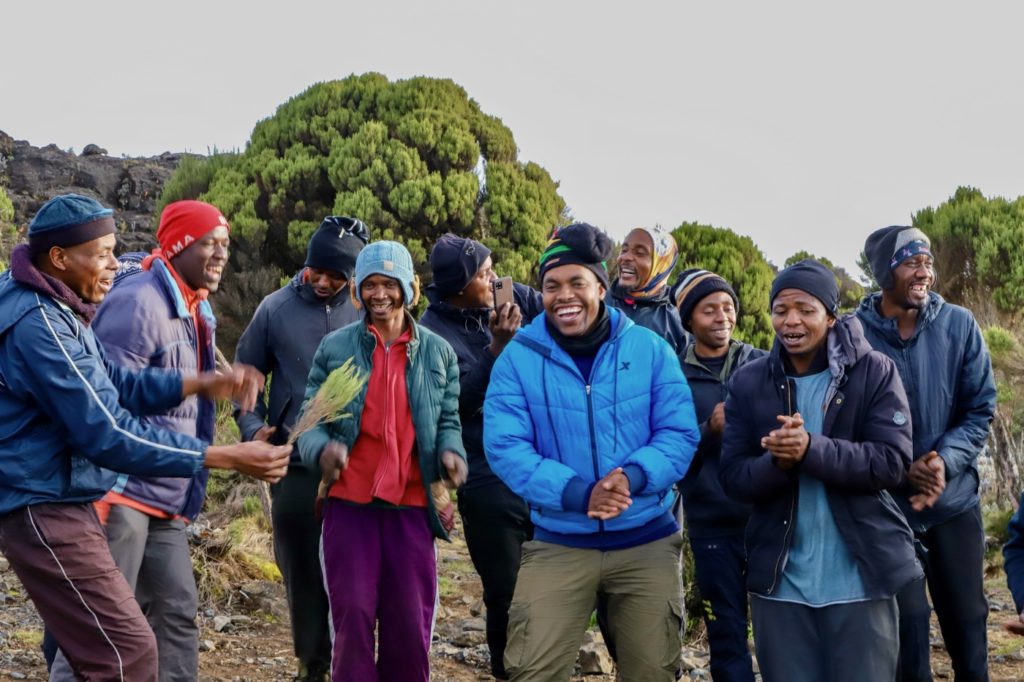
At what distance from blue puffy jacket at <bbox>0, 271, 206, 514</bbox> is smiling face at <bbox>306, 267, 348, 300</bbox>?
2.02 metres

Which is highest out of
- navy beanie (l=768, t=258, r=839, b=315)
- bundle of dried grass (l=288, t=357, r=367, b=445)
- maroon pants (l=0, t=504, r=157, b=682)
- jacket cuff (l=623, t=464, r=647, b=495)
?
navy beanie (l=768, t=258, r=839, b=315)

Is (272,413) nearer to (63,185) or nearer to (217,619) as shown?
(217,619)

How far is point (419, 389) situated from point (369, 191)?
838 centimetres

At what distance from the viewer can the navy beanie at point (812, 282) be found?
467 centimetres

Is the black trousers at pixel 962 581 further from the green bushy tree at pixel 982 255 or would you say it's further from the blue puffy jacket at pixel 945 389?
the green bushy tree at pixel 982 255

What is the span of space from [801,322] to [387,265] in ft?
6.17

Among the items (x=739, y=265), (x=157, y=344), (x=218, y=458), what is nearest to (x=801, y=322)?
(x=218, y=458)

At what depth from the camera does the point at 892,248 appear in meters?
5.42

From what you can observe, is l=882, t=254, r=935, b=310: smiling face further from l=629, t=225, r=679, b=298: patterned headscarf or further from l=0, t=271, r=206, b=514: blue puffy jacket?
l=0, t=271, r=206, b=514: blue puffy jacket

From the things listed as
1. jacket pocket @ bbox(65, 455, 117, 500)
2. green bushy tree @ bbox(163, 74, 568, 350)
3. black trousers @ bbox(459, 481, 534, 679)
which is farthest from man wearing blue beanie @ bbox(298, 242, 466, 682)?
green bushy tree @ bbox(163, 74, 568, 350)

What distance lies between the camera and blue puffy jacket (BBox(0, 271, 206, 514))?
408cm

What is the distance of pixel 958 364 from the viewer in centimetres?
533

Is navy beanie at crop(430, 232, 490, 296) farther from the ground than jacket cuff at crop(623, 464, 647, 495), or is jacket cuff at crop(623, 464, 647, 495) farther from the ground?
navy beanie at crop(430, 232, 490, 296)

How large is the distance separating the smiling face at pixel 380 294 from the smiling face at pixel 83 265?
125 centimetres
